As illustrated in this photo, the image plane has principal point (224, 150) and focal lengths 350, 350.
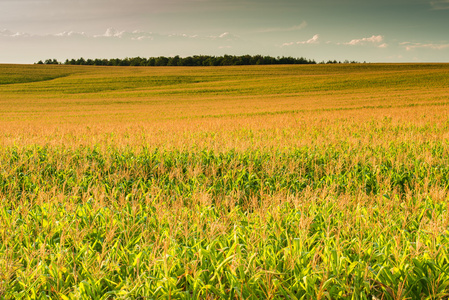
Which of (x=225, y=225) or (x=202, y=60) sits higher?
(x=202, y=60)

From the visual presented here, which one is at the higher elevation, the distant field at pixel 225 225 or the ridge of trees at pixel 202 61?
the ridge of trees at pixel 202 61

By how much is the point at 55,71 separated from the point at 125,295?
85245 mm

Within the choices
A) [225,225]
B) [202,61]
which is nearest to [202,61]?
[202,61]

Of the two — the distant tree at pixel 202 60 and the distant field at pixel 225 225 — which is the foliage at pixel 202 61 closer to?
the distant tree at pixel 202 60

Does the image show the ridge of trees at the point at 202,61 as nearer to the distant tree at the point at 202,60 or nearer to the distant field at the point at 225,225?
the distant tree at the point at 202,60

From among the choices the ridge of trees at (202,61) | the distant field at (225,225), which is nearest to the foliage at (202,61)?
the ridge of trees at (202,61)

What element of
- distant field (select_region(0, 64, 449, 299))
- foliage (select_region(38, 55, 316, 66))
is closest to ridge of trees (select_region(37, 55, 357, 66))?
foliage (select_region(38, 55, 316, 66))

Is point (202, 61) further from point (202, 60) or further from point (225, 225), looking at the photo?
point (225, 225)

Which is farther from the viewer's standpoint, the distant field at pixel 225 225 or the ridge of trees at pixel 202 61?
the ridge of trees at pixel 202 61

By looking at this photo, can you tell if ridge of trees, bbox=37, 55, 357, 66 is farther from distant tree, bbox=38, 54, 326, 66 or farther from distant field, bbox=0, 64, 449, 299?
distant field, bbox=0, 64, 449, 299

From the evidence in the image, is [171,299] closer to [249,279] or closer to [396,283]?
[249,279]

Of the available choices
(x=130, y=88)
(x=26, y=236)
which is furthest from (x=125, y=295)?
(x=130, y=88)

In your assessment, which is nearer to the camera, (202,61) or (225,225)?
(225,225)

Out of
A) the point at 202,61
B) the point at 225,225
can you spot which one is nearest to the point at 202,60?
the point at 202,61
